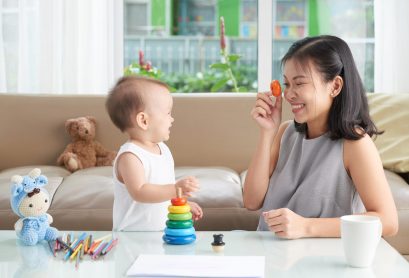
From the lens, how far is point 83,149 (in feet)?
11.1

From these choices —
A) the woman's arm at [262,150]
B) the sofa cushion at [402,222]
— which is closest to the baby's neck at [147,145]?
the woman's arm at [262,150]

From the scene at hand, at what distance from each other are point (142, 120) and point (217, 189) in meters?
0.90

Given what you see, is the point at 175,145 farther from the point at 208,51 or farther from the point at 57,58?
the point at 208,51

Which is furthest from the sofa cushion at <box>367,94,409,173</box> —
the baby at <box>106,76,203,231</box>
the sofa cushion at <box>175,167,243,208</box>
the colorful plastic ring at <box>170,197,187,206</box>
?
the colorful plastic ring at <box>170,197,187,206</box>

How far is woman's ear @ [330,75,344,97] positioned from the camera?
1813mm

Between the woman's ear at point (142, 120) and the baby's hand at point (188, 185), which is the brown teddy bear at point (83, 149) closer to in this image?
the woman's ear at point (142, 120)

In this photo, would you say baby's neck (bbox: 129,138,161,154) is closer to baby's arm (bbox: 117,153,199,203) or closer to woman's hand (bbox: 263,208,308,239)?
baby's arm (bbox: 117,153,199,203)

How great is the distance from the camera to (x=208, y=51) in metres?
4.80

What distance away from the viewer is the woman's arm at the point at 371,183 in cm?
166

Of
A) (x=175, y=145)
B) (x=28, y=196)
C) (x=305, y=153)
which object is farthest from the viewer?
(x=175, y=145)

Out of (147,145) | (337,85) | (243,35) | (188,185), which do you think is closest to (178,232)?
(188,185)

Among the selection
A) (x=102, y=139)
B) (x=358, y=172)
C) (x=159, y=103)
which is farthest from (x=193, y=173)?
(x=358, y=172)

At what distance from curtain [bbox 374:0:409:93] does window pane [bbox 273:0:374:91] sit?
191 millimetres

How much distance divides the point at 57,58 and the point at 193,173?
1.46 meters
